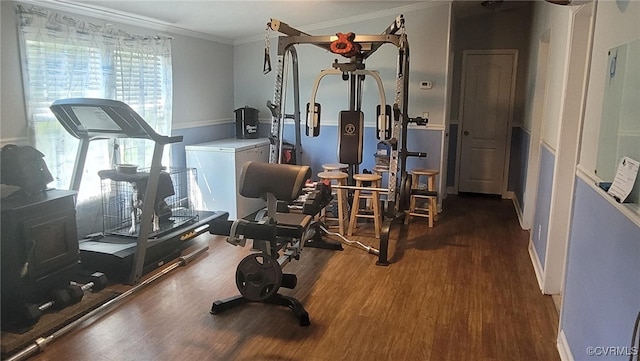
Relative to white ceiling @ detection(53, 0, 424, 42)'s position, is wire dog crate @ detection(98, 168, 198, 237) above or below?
below

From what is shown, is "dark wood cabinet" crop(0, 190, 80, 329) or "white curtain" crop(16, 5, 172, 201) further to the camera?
"white curtain" crop(16, 5, 172, 201)

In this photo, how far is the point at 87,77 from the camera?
3.68 m

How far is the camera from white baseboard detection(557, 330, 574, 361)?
234 cm

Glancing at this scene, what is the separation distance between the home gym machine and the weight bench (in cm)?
117

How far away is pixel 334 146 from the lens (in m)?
5.77

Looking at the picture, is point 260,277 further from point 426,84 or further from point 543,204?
point 426,84

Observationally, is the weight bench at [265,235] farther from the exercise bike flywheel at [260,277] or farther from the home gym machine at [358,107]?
the home gym machine at [358,107]

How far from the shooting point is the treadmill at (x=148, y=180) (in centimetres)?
303

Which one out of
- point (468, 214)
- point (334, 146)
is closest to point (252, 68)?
point (334, 146)

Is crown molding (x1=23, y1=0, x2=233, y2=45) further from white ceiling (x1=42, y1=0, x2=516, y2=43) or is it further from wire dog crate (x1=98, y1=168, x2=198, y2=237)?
wire dog crate (x1=98, y1=168, x2=198, y2=237)

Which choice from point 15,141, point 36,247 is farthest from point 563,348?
point 15,141

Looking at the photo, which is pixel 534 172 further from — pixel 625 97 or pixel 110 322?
pixel 110 322

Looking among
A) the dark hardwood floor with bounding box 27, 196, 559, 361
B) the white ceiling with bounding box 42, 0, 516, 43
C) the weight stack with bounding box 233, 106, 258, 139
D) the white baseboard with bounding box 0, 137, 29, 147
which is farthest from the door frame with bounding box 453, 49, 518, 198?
the white baseboard with bounding box 0, 137, 29, 147
